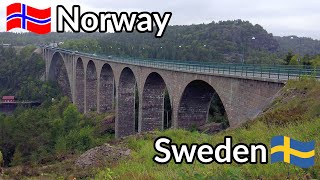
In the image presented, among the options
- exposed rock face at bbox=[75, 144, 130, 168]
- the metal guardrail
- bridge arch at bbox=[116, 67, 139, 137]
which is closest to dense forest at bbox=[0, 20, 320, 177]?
exposed rock face at bbox=[75, 144, 130, 168]

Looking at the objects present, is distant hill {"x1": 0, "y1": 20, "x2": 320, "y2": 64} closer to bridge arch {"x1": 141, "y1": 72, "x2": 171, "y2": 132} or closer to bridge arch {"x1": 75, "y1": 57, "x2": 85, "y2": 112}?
bridge arch {"x1": 75, "y1": 57, "x2": 85, "y2": 112}

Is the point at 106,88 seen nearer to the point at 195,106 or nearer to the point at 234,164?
the point at 195,106

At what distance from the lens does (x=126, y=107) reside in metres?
46.7

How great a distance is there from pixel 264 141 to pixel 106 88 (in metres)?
46.0

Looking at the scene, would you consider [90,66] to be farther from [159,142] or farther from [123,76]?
[159,142]

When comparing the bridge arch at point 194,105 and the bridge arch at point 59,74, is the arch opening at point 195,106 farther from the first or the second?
the bridge arch at point 59,74

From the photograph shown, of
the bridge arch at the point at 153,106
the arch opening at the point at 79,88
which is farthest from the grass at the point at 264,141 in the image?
the arch opening at the point at 79,88

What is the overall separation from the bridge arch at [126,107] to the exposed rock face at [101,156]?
33.4 meters

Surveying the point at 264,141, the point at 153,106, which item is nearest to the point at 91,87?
the point at 153,106

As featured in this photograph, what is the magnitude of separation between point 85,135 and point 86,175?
23467 millimetres

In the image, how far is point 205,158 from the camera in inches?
291

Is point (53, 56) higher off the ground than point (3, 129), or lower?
higher

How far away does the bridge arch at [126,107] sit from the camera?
45156mm

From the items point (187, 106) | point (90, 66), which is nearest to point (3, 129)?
point (187, 106)
